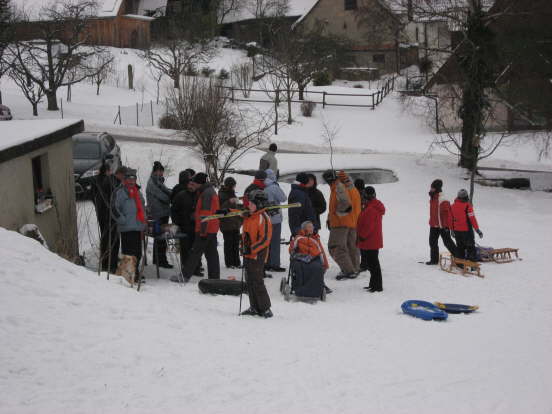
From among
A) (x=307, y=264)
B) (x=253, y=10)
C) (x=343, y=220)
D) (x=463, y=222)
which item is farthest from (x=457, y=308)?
(x=253, y=10)

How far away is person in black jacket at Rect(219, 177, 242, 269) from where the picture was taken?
41.6ft

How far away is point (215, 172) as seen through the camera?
21156mm

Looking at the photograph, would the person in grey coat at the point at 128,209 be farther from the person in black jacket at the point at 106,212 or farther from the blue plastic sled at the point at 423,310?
the blue plastic sled at the point at 423,310

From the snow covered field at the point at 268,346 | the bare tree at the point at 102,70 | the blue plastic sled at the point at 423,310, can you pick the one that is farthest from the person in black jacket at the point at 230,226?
the bare tree at the point at 102,70

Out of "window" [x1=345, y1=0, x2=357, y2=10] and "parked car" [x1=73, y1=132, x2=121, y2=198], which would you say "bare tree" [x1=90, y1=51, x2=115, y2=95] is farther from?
"parked car" [x1=73, y1=132, x2=121, y2=198]

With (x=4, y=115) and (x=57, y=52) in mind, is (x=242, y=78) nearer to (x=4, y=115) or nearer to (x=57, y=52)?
(x=57, y=52)

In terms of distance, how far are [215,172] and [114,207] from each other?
989 cm

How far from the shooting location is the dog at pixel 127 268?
429 inches

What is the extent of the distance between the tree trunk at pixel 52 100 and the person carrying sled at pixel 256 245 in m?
29.4

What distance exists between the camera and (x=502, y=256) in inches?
563

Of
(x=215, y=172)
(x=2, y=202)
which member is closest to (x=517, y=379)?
(x=2, y=202)

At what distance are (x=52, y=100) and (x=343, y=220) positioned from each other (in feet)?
91.7

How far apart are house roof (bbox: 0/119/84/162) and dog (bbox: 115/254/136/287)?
214cm

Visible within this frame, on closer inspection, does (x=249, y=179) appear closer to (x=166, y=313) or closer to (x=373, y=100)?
(x=166, y=313)
